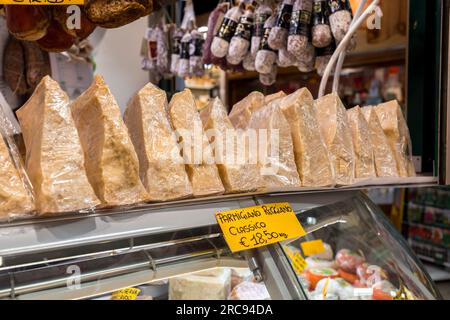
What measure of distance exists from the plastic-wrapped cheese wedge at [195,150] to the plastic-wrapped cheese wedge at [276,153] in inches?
5.7

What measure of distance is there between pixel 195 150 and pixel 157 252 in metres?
0.26

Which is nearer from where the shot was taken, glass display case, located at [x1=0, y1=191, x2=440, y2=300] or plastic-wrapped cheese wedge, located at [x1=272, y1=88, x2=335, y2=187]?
glass display case, located at [x1=0, y1=191, x2=440, y2=300]

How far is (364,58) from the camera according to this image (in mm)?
4211

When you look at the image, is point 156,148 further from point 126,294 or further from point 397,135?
point 397,135

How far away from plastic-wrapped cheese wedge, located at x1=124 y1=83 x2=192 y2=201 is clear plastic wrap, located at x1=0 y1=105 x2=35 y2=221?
0.80 ft

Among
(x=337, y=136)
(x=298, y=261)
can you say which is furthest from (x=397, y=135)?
(x=298, y=261)

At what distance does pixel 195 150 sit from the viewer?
102cm

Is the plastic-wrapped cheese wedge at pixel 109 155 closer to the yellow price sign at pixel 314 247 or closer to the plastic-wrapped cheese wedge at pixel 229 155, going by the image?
the plastic-wrapped cheese wedge at pixel 229 155

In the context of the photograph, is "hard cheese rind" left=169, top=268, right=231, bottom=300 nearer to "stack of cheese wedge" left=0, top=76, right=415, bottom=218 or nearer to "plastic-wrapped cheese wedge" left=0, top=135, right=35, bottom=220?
"stack of cheese wedge" left=0, top=76, right=415, bottom=218

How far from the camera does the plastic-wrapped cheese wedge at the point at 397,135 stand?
1471mm

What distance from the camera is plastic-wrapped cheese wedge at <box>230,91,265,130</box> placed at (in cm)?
130

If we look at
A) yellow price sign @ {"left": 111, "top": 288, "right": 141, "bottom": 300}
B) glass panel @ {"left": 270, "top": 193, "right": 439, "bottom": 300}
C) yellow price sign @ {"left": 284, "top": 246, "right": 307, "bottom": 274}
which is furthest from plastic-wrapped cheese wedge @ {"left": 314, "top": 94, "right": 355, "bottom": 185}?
yellow price sign @ {"left": 284, "top": 246, "right": 307, "bottom": 274}

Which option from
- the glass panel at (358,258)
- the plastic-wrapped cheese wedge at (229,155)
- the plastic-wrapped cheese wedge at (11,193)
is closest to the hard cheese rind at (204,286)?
the glass panel at (358,258)

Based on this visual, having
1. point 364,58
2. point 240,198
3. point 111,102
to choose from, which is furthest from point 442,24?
point 364,58
